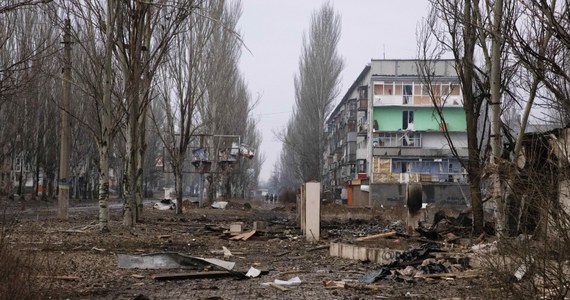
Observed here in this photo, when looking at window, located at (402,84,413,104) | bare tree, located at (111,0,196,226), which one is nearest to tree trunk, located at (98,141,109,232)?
bare tree, located at (111,0,196,226)

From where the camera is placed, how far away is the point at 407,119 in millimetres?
66812

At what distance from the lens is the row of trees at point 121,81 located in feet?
57.1

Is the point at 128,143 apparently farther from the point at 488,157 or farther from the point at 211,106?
the point at 211,106

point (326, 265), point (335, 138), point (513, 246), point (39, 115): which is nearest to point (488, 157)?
point (326, 265)

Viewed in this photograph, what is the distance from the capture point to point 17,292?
6098 mm

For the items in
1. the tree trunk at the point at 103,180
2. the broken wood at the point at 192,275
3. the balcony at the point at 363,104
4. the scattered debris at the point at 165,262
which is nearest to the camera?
the broken wood at the point at 192,275

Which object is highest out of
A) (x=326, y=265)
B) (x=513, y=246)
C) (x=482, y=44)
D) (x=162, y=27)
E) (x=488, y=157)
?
(x=162, y=27)

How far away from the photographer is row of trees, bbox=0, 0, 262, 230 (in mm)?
17391

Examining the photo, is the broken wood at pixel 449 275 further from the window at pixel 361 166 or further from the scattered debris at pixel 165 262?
the window at pixel 361 166

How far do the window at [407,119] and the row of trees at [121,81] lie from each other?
1428cm

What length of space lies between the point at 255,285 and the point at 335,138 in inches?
3272

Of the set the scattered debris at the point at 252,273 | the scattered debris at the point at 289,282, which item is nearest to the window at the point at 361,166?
the scattered debris at the point at 252,273

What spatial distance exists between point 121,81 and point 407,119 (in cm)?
4919

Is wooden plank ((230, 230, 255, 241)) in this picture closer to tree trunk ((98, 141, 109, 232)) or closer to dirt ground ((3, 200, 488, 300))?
dirt ground ((3, 200, 488, 300))
